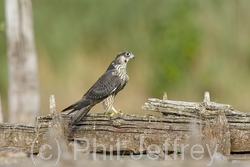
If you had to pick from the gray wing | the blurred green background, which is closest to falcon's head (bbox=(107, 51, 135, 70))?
the gray wing

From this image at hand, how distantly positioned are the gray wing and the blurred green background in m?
8.69

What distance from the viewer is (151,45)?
64.4 feet

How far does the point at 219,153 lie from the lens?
8.33m

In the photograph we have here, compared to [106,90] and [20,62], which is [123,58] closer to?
[106,90]

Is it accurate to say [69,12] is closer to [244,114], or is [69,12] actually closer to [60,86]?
[60,86]

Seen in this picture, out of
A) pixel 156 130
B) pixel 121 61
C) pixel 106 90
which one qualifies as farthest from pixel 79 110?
pixel 121 61

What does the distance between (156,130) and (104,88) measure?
1.28 m

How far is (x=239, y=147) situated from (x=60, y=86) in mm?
10417

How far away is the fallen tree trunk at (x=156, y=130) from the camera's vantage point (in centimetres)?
854

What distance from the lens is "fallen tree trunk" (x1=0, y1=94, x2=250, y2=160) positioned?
854cm

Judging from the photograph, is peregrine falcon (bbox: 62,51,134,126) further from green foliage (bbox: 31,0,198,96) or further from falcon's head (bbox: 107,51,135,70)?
green foliage (bbox: 31,0,198,96)

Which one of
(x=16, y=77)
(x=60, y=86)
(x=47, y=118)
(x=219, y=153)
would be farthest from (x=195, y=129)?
(x=60, y=86)

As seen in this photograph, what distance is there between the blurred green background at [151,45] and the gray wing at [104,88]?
8.69m

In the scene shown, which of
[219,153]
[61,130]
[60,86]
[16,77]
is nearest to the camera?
[219,153]
